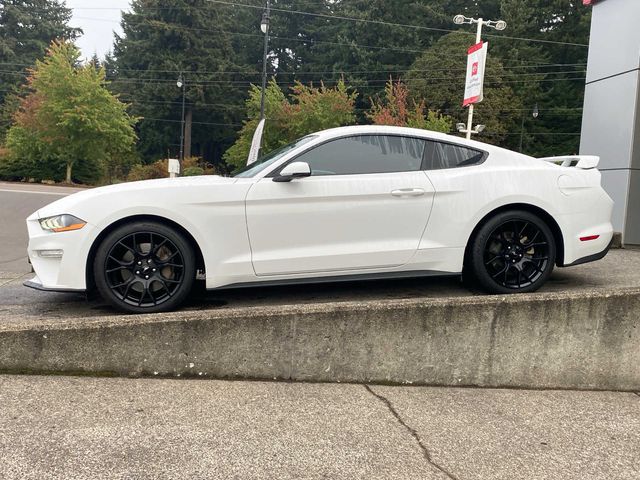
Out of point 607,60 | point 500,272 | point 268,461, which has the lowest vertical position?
point 268,461

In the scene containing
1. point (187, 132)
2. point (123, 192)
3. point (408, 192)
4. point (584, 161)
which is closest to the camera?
point (123, 192)

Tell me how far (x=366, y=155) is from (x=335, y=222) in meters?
0.66

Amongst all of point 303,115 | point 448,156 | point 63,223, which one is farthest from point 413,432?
point 303,115

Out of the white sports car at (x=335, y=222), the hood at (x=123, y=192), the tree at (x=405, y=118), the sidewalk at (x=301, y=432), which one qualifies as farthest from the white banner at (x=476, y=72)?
the sidewalk at (x=301, y=432)

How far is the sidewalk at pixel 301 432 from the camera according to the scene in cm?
273

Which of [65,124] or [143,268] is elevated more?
[65,124]

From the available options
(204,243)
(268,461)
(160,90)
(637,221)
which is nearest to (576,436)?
(268,461)

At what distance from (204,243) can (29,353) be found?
1382 millimetres

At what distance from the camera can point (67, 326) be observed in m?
3.71

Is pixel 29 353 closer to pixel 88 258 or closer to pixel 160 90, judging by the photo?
pixel 88 258

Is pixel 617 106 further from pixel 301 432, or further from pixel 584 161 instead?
pixel 301 432

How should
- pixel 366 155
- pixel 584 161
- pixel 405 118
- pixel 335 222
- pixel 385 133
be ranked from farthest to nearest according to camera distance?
pixel 405 118
pixel 584 161
pixel 385 133
pixel 366 155
pixel 335 222

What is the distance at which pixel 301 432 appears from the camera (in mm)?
3123

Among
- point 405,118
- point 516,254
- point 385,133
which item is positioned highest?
point 405,118
